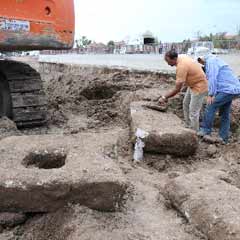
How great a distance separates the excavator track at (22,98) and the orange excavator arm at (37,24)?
586 millimetres

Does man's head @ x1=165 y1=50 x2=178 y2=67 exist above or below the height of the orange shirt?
above

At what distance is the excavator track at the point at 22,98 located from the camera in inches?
304

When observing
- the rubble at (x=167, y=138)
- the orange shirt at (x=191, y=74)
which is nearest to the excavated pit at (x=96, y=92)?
the orange shirt at (x=191, y=74)

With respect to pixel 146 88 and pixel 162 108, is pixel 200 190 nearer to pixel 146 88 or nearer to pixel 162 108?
pixel 162 108

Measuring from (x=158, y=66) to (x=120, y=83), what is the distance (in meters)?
3.79

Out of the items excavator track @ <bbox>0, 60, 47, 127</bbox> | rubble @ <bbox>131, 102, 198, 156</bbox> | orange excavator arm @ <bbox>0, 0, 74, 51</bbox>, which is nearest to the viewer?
rubble @ <bbox>131, 102, 198, 156</bbox>

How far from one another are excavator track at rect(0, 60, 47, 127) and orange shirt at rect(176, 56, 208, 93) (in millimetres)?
2145

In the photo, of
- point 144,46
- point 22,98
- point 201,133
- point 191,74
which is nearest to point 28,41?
point 22,98

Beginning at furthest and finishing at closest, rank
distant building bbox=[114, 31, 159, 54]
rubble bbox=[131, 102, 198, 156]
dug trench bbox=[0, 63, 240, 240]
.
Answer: distant building bbox=[114, 31, 159, 54]
rubble bbox=[131, 102, 198, 156]
dug trench bbox=[0, 63, 240, 240]

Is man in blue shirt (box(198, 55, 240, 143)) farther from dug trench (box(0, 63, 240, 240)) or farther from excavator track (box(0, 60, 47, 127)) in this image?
excavator track (box(0, 60, 47, 127))

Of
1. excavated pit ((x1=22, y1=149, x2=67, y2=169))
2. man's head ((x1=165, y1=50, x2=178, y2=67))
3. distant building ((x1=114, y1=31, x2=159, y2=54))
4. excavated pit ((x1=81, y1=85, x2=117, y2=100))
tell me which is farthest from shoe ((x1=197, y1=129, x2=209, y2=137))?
distant building ((x1=114, y1=31, x2=159, y2=54))

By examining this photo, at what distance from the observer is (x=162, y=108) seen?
7465 millimetres

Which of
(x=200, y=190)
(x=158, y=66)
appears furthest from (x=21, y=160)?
(x=158, y=66)

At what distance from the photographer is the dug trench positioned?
3836 mm
